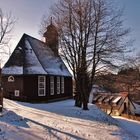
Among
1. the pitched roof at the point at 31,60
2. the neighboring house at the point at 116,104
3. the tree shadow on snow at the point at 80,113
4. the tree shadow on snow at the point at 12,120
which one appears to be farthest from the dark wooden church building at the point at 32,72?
the neighboring house at the point at 116,104

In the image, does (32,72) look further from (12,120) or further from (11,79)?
(12,120)

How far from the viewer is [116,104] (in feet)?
163

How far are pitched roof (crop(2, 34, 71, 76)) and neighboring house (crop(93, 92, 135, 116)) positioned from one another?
59.3 ft

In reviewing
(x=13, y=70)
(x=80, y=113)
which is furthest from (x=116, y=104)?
(x=80, y=113)

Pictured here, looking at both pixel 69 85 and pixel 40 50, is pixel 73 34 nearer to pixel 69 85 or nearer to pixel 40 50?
pixel 40 50

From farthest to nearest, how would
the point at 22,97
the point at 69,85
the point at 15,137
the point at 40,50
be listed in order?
the point at 69,85, the point at 40,50, the point at 22,97, the point at 15,137

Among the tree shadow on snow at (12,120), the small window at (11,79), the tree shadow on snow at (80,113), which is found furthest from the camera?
the small window at (11,79)

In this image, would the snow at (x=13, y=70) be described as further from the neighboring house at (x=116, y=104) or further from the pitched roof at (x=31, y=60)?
the neighboring house at (x=116, y=104)

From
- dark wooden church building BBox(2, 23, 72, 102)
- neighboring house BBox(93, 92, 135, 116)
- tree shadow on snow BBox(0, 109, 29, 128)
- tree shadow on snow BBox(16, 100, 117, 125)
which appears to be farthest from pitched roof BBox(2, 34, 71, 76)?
neighboring house BBox(93, 92, 135, 116)

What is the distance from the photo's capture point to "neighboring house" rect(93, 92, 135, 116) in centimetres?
4855

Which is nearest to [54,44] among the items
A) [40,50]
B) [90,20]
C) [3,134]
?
A: [90,20]

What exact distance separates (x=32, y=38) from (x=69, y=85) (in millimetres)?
8345

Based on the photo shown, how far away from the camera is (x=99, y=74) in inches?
958

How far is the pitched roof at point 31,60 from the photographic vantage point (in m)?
29.5
